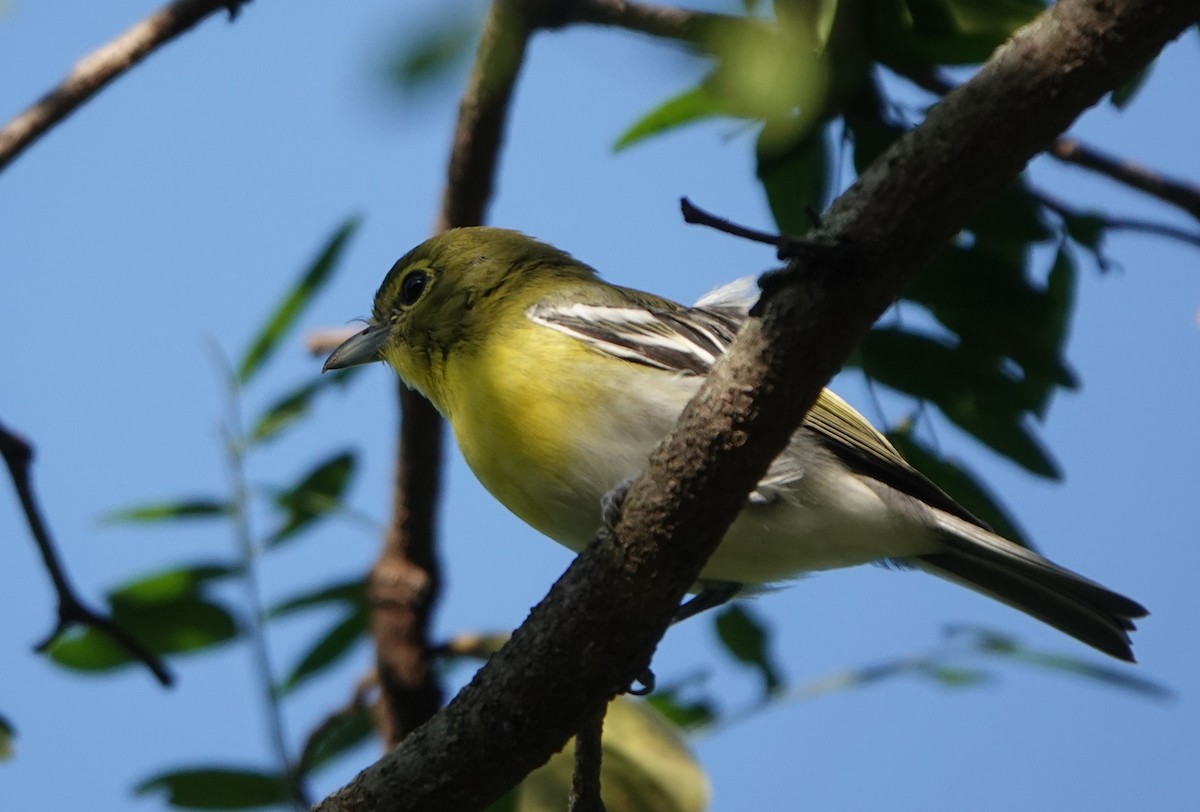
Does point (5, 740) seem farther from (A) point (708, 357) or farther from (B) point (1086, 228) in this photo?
(B) point (1086, 228)

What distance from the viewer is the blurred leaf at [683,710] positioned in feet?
15.5

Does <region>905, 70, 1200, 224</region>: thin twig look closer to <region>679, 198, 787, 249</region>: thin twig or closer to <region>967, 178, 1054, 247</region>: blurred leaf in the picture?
<region>967, 178, 1054, 247</region>: blurred leaf

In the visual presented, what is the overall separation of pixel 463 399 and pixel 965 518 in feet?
4.72

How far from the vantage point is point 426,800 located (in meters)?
2.89

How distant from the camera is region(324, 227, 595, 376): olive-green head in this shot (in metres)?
4.23

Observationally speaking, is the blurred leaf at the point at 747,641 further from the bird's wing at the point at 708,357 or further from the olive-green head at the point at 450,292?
the olive-green head at the point at 450,292

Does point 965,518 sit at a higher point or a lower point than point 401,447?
higher

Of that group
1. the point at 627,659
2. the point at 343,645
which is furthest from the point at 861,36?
the point at 343,645

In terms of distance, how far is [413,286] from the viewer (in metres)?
4.59

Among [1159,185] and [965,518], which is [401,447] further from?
[1159,185]

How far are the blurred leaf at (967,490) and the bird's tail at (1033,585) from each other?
0.19ft

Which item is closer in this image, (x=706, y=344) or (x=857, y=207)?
(x=857, y=207)

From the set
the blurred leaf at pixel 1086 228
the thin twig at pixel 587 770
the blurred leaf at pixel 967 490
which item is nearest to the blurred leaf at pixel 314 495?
the thin twig at pixel 587 770

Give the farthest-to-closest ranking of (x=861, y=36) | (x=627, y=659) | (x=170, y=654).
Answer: (x=170, y=654)
(x=861, y=36)
(x=627, y=659)
